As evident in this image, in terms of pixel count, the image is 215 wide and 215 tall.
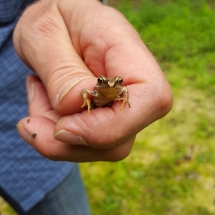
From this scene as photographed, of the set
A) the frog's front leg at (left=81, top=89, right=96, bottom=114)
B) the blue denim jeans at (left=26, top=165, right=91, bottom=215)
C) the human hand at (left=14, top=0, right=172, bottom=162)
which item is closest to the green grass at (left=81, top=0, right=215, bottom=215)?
the blue denim jeans at (left=26, top=165, right=91, bottom=215)

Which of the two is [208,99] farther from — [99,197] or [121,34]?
[121,34]

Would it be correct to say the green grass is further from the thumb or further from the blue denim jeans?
the thumb

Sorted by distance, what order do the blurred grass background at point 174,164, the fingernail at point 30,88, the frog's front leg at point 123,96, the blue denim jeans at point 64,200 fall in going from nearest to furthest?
the frog's front leg at point 123,96 < the fingernail at point 30,88 < the blue denim jeans at point 64,200 < the blurred grass background at point 174,164

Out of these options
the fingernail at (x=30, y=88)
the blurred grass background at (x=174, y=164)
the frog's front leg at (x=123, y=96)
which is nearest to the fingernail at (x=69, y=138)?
the frog's front leg at (x=123, y=96)

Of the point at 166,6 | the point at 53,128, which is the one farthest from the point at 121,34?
the point at 166,6

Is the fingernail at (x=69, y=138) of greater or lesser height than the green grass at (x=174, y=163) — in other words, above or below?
above

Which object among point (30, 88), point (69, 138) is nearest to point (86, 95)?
point (69, 138)

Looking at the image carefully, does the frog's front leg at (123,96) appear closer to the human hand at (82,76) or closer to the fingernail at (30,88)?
the human hand at (82,76)
